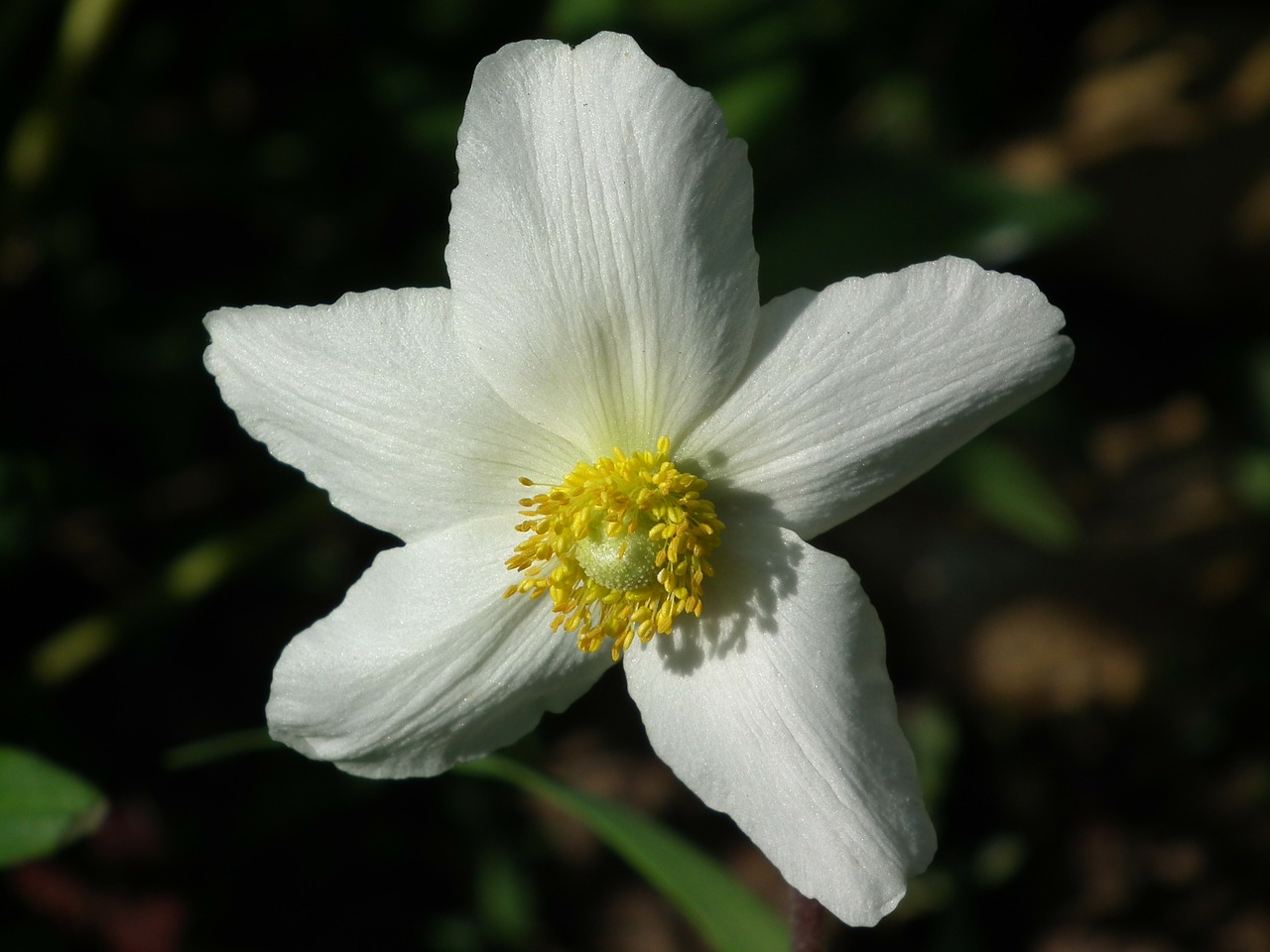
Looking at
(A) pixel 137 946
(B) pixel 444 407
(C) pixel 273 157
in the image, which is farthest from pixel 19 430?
(B) pixel 444 407

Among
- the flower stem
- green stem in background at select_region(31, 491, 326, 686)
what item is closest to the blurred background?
green stem in background at select_region(31, 491, 326, 686)

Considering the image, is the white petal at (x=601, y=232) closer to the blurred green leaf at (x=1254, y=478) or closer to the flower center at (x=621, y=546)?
the flower center at (x=621, y=546)

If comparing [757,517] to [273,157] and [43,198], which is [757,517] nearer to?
[273,157]

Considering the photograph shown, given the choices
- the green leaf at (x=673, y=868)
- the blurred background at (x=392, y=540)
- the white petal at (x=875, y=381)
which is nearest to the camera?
the white petal at (x=875, y=381)

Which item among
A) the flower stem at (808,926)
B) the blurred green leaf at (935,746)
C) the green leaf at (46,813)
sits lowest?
the blurred green leaf at (935,746)

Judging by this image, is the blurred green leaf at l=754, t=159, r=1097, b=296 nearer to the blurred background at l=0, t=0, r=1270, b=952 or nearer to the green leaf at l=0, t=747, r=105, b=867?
the blurred background at l=0, t=0, r=1270, b=952

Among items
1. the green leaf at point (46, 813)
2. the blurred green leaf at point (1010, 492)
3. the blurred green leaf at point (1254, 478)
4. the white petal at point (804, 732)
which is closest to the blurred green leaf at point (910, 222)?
the blurred green leaf at point (1010, 492)
